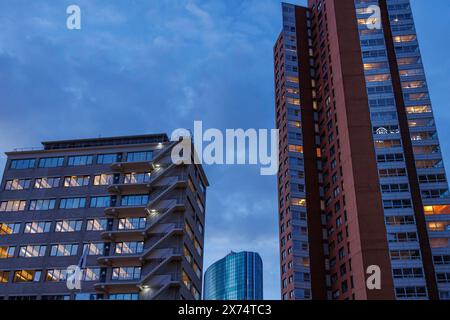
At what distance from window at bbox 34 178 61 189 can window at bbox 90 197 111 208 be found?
345 inches

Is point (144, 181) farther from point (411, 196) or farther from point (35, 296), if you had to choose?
point (411, 196)

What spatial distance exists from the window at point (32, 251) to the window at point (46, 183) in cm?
1197

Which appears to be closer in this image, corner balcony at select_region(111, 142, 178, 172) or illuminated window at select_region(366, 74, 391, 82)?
corner balcony at select_region(111, 142, 178, 172)

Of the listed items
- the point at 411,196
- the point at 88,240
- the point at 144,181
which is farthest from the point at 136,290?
the point at 411,196

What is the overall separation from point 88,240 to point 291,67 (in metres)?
86.0

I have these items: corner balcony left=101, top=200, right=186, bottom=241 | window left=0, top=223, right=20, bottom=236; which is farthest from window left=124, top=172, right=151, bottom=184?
window left=0, top=223, right=20, bottom=236

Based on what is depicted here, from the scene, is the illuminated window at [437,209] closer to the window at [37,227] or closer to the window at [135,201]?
the window at [135,201]

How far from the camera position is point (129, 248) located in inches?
3290

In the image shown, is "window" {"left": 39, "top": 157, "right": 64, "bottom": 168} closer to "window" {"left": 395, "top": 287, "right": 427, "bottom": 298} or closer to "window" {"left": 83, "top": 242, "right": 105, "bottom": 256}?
"window" {"left": 83, "top": 242, "right": 105, "bottom": 256}

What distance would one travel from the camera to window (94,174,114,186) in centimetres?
8981

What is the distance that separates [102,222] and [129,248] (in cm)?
728

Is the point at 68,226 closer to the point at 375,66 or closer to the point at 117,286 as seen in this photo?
the point at 117,286

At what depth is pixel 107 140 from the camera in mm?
96688

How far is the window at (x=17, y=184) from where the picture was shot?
3644 inches
